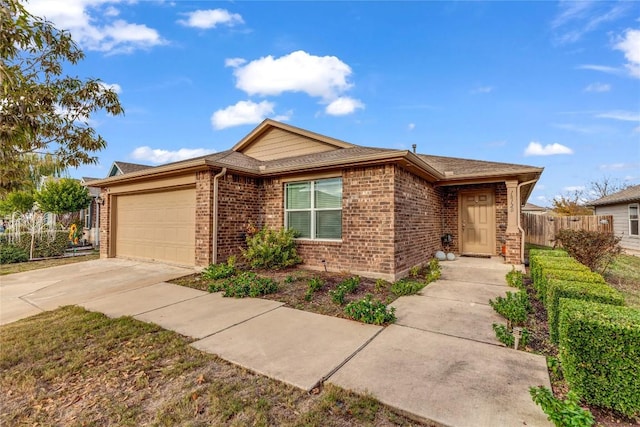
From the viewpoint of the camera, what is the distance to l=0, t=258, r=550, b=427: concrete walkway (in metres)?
2.37

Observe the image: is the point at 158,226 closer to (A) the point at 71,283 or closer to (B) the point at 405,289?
(A) the point at 71,283

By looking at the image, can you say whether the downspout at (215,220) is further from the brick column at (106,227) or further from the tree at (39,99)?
the brick column at (106,227)

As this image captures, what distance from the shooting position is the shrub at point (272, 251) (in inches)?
294

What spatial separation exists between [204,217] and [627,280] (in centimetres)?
1070

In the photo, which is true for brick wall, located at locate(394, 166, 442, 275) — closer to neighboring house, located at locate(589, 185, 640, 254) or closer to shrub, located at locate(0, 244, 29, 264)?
neighboring house, located at locate(589, 185, 640, 254)

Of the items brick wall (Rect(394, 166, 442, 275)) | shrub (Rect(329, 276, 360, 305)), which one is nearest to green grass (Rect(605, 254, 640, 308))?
brick wall (Rect(394, 166, 442, 275))

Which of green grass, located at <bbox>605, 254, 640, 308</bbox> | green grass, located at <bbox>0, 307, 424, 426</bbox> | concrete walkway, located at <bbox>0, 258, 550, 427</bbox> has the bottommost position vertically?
green grass, located at <bbox>0, 307, 424, 426</bbox>

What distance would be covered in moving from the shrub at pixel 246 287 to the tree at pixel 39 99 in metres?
3.23

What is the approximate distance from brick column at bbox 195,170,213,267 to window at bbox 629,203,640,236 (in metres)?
20.4

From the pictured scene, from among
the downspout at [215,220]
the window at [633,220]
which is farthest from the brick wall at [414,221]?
the window at [633,220]

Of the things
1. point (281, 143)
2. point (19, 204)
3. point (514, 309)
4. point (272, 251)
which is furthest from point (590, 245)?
point (19, 204)

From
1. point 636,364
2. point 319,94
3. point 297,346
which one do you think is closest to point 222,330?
point 297,346

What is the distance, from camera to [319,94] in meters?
16.1

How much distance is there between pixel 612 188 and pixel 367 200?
3928cm
